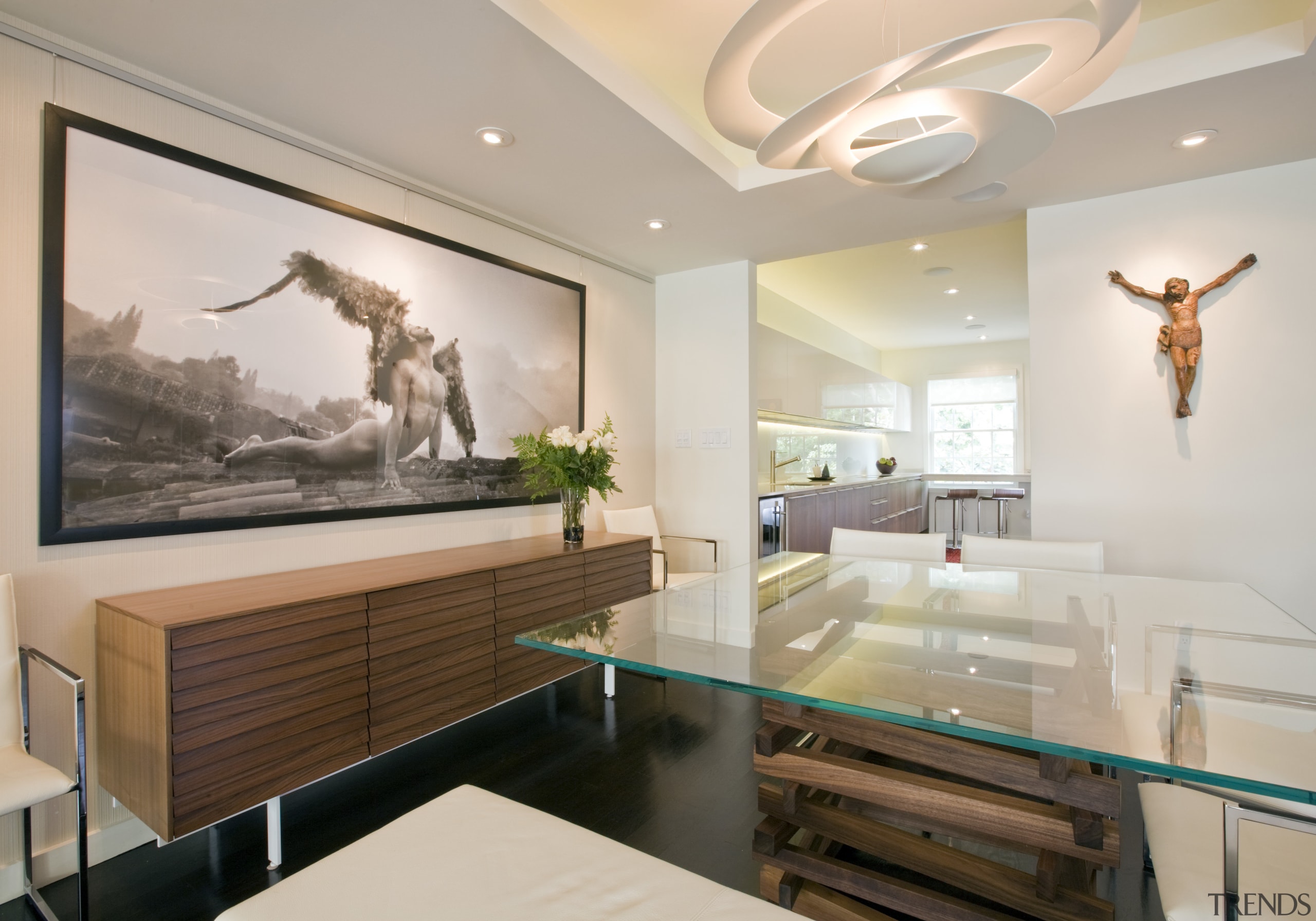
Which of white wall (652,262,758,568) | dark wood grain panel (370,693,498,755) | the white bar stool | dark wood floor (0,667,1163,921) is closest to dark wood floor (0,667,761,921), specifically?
dark wood floor (0,667,1163,921)

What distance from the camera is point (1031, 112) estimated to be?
4.95 feet

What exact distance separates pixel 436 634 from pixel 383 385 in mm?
1149

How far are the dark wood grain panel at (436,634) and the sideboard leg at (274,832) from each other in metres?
0.49

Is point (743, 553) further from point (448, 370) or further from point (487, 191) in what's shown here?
point (487, 191)

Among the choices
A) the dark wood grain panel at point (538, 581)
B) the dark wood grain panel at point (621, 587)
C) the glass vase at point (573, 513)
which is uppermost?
the glass vase at point (573, 513)

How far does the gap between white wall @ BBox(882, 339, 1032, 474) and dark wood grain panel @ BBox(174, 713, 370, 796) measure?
8.77 meters

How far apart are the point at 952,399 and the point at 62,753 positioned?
9.89 m

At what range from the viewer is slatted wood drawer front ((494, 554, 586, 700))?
2.75m

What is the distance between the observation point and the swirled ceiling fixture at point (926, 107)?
4.56 ft

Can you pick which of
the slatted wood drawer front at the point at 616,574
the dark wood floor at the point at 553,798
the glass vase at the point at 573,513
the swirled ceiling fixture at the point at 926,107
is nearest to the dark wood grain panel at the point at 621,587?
the slatted wood drawer front at the point at 616,574

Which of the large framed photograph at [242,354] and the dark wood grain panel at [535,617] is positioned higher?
the large framed photograph at [242,354]

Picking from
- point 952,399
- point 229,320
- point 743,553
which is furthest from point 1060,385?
point 952,399

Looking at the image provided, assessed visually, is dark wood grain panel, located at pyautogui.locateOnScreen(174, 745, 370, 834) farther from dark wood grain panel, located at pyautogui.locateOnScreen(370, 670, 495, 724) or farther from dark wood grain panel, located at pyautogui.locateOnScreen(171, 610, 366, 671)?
dark wood grain panel, located at pyautogui.locateOnScreen(171, 610, 366, 671)

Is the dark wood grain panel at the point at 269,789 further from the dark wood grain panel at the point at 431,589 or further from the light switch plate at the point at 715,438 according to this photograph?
the light switch plate at the point at 715,438
